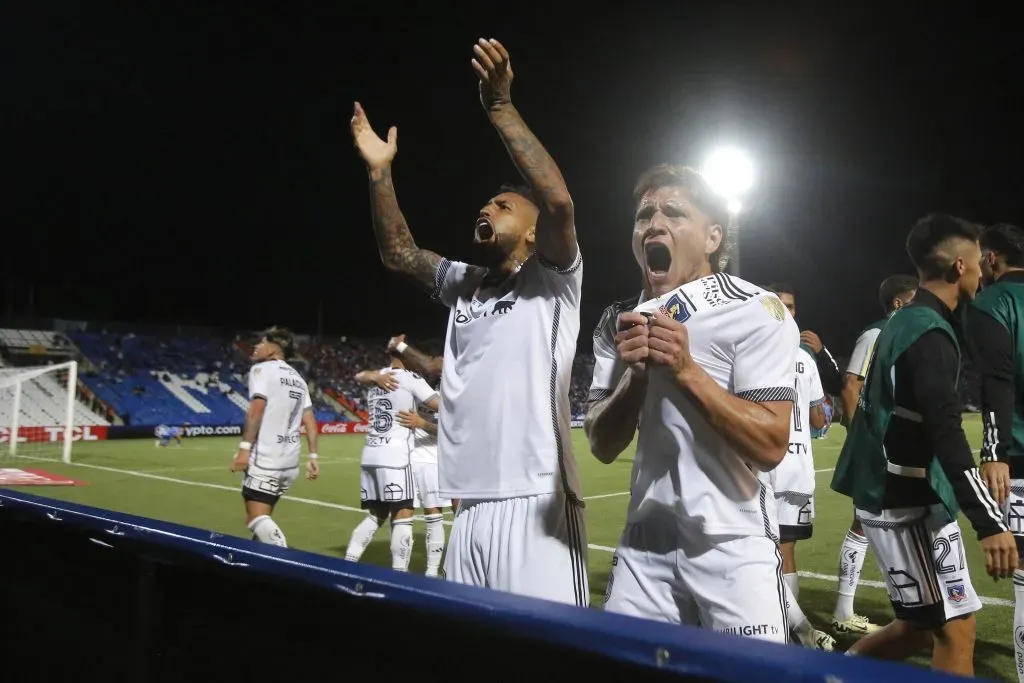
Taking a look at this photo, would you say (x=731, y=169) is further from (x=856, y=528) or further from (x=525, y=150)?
(x=525, y=150)

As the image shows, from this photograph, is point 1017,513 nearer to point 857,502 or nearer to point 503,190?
point 857,502

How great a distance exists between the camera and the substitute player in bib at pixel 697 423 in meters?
2.15

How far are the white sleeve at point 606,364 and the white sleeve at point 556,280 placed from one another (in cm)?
45

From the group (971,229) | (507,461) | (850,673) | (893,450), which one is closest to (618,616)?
(850,673)

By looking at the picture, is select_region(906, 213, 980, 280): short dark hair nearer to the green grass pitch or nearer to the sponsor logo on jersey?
the sponsor logo on jersey

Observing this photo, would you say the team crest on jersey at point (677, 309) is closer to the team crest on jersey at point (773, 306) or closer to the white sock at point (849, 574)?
the team crest on jersey at point (773, 306)

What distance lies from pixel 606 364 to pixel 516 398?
540 mm

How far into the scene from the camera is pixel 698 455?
2.32 m

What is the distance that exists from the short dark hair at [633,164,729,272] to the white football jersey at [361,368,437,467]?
574 cm

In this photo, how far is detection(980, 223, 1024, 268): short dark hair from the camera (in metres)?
4.30

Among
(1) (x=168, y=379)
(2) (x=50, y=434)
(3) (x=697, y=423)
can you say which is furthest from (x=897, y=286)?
(1) (x=168, y=379)

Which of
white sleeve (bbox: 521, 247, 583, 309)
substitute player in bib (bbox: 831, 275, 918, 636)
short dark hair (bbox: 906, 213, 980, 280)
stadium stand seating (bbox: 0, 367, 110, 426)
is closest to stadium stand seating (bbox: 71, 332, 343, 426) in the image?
stadium stand seating (bbox: 0, 367, 110, 426)

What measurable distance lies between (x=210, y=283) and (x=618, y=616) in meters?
51.7

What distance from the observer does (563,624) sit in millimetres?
1344
